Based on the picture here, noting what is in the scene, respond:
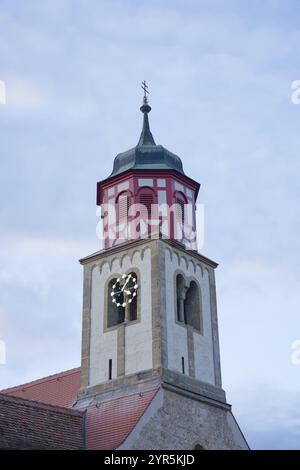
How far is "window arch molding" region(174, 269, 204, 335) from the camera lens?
31.2 meters

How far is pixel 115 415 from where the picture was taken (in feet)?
92.7

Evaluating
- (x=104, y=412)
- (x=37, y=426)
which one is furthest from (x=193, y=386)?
(x=37, y=426)

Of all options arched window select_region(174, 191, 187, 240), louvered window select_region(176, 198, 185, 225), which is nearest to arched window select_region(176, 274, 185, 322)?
arched window select_region(174, 191, 187, 240)

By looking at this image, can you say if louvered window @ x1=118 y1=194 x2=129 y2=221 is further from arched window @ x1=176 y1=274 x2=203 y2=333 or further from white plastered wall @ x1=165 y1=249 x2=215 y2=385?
arched window @ x1=176 y1=274 x2=203 y2=333

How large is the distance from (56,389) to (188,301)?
21.3ft

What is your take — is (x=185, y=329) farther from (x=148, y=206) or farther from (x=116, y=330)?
(x=148, y=206)

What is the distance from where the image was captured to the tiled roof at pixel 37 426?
26.2 metres

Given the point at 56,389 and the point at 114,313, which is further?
the point at 56,389

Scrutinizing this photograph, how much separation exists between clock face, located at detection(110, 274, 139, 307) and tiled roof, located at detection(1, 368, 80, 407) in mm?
3528

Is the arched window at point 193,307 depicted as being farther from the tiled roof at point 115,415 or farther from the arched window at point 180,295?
the tiled roof at point 115,415

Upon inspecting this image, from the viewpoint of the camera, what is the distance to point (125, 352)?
98.4 ft

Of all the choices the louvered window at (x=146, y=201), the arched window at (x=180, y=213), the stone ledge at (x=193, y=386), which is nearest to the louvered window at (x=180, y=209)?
the arched window at (x=180, y=213)
